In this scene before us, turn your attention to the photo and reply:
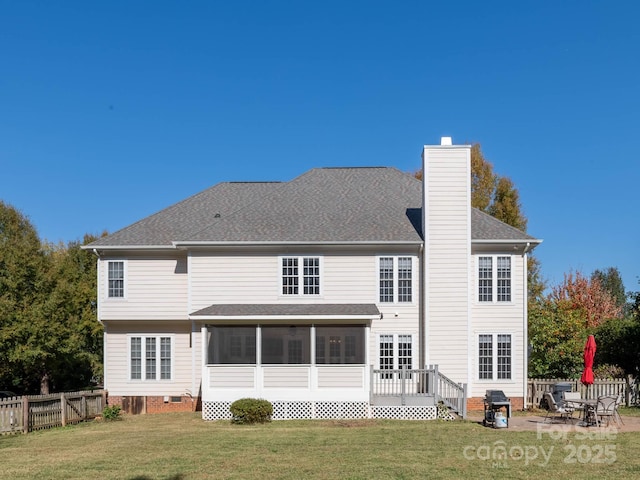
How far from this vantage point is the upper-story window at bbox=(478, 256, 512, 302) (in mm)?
23266

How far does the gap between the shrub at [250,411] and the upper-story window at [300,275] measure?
190 inches

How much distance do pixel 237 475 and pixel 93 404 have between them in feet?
41.7

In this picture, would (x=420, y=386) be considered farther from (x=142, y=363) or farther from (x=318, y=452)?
(x=142, y=363)

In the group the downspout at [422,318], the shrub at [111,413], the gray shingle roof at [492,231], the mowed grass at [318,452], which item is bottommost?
the shrub at [111,413]

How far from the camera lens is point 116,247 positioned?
23438 millimetres

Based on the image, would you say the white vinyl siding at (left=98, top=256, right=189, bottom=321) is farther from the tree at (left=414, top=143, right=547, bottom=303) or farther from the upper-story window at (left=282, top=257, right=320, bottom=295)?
the tree at (left=414, top=143, right=547, bottom=303)

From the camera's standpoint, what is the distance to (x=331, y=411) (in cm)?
2036

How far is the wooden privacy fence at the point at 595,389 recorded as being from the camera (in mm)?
23047

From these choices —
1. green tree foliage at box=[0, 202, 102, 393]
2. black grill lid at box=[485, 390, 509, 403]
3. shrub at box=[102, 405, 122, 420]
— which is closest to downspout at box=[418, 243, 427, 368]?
black grill lid at box=[485, 390, 509, 403]

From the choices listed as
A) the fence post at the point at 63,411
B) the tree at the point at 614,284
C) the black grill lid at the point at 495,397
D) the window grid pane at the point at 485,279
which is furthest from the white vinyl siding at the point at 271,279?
the tree at the point at 614,284

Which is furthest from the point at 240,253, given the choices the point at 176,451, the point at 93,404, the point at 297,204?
the point at 176,451

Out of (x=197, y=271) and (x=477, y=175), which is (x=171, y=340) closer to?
(x=197, y=271)

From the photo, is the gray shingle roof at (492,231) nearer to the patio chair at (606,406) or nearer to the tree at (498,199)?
the patio chair at (606,406)

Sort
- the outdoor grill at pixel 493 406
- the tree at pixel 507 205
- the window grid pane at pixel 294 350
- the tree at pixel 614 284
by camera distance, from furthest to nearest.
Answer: the tree at pixel 614 284
the tree at pixel 507 205
the window grid pane at pixel 294 350
the outdoor grill at pixel 493 406
